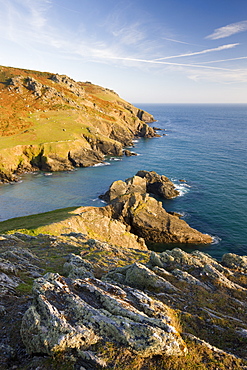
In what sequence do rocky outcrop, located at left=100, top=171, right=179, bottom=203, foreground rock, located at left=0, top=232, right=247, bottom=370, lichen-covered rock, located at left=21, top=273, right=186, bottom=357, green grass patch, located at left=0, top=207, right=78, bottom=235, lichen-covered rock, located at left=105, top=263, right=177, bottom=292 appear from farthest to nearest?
1. rocky outcrop, located at left=100, top=171, right=179, bottom=203
2. green grass patch, located at left=0, top=207, right=78, bottom=235
3. lichen-covered rock, located at left=105, top=263, right=177, bottom=292
4. lichen-covered rock, located at left=21, top=273, right=186, bottom=357
5. foreground rock, located at left=0, top=232, right=247, bottom=370

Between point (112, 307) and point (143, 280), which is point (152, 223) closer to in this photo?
point (143, 280)

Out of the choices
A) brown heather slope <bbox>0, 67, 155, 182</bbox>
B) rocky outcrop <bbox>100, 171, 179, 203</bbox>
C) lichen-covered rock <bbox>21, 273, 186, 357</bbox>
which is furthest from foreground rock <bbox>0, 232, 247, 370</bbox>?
brown heather slope <bbox>0, 67, 155, 182</bbox>

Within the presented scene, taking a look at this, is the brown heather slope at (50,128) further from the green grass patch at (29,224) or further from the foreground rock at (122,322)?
the foreground rock at (122,322)

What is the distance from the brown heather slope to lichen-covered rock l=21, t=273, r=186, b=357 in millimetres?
75326

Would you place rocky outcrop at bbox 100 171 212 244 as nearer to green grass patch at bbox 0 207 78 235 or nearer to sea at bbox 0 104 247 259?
sea at bbox 0 104 247 259

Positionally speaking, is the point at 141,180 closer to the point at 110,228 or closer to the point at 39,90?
the point at 110,228

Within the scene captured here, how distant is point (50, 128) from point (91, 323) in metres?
114

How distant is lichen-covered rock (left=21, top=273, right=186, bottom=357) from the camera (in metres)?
8.89

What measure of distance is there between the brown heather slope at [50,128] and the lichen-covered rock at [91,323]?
75326 millimetres

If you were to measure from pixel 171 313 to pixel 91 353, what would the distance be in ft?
16.8

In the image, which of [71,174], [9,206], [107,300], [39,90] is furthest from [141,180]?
[39,90]

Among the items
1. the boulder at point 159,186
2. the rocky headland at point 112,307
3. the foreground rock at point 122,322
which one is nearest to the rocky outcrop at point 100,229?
the rocky headland at point 112,307

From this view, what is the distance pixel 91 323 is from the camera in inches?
380

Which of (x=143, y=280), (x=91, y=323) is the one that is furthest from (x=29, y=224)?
(x=91, y=323)
